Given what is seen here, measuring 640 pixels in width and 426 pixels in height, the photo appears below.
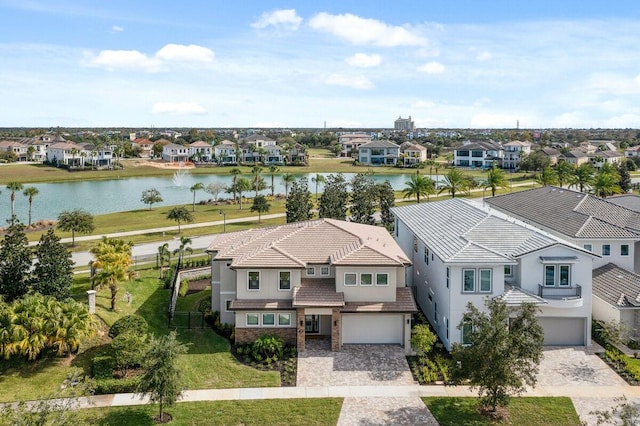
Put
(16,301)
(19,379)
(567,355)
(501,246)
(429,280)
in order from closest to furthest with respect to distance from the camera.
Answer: (19,379)
(16,301)
(567,355)
(501,246)
(429,280)

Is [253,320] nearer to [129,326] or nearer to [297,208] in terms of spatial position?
[129,326]

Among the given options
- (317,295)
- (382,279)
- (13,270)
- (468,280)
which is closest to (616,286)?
(468,280)

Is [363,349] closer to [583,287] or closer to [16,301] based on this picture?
[583,287]

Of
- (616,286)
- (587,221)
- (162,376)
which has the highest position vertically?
(587,221)

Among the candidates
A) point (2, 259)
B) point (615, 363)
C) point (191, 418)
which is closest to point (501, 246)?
point (615, 363)

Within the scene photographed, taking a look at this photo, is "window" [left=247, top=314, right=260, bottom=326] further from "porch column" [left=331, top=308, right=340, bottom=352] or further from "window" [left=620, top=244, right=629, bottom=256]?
"window" [left=620, top=244, right=629, bottom=256]

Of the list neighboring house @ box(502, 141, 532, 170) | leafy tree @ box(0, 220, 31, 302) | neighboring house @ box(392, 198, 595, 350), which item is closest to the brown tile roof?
neighboring house @ box(392, 198, 595, 350)
